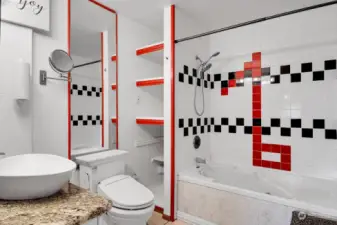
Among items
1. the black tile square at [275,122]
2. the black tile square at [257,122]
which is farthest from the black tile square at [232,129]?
the black tile square at [275,122]

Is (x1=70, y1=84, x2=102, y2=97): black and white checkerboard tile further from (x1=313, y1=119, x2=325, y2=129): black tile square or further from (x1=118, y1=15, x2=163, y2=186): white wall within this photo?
(x1=313, y1=119, x2=325, y2=129): black tile square

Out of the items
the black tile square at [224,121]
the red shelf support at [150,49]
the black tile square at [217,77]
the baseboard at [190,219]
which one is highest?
the red shelf support at [150,49]

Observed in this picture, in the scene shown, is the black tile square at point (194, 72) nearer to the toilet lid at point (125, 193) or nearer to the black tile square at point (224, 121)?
the black tile square at point (224, 121)

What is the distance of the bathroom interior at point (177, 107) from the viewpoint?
4.55 ft

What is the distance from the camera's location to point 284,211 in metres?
1.46

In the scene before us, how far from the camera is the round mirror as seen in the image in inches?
60.7

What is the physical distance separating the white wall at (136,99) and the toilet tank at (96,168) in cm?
36

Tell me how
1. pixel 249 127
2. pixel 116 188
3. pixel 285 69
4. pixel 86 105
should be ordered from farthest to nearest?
pixel 249 127 → pixel 285 69 → pixel 86 105 → pixel 116 188

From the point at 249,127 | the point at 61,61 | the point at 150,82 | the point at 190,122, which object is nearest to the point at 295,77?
the point at 249,127

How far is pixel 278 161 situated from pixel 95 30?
245 cm

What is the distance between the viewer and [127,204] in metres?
1.45

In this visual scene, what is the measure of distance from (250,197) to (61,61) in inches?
74.4

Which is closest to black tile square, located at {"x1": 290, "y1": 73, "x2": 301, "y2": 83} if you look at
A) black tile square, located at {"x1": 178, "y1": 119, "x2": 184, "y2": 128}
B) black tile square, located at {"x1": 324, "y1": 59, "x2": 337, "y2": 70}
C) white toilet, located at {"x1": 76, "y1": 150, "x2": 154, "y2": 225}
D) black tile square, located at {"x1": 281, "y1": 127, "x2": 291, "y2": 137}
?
black tile square, located at {"x1": 324, "y1": 59, "x2": 337, "y2": 70}

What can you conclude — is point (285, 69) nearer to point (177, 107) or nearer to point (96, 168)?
point (177, 107)
